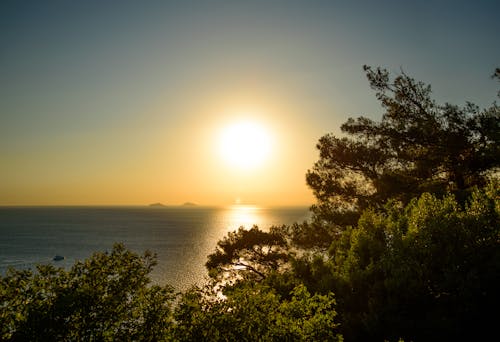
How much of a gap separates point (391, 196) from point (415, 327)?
637 inches

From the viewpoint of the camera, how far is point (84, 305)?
10109mm

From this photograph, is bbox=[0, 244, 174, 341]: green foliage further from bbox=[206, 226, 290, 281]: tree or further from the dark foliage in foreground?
bbox=[206, 226, 290, 281]: tree

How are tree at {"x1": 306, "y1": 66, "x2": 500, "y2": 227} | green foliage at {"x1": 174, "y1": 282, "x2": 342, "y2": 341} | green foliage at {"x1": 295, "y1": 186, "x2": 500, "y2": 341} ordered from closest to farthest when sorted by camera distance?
1. green foliage at {"x1": 174, "y1": 282, "x2": 342, "y2": 341}
2. green foliage at {"x1": 295, "y1": 186, "x2": 500, "y2": 341}
3. tree at {"x1": 306, "y1": 66, "x2": 500, "y2": 227}

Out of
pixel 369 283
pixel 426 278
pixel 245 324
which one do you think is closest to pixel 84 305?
pixel 245 324

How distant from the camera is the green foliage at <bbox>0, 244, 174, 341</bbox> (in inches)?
378

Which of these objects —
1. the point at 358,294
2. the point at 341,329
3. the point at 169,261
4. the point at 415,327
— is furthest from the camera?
the point at 169,261

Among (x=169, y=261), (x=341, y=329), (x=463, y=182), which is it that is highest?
(x=463, y=182)

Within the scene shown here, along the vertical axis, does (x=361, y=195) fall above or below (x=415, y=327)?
above

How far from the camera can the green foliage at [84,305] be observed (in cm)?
961

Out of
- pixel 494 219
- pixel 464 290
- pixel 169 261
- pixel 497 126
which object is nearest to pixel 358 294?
pixel 464 290

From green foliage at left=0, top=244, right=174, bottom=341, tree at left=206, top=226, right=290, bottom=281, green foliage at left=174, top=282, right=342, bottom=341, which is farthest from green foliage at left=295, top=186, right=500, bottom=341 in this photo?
tree at left=206, top=226, right=290, bottom=281

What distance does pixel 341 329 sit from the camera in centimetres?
1418

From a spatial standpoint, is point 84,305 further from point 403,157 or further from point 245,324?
point 403,157

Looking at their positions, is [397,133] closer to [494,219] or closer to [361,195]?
[361,195]
